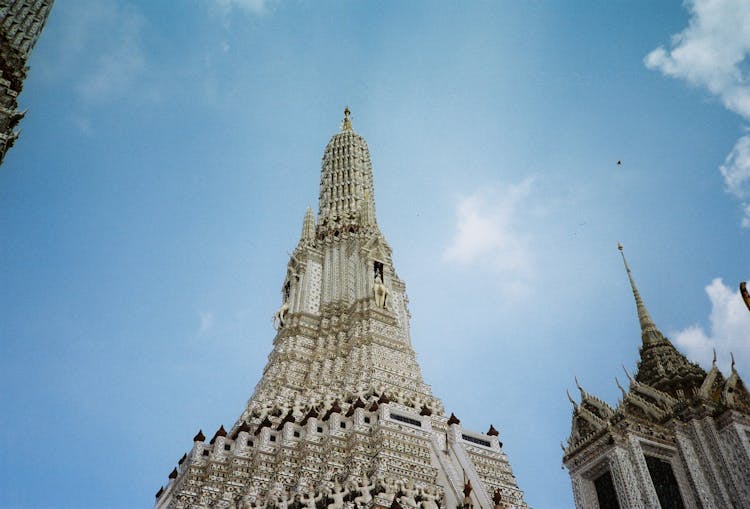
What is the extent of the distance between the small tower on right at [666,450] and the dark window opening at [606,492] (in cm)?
4

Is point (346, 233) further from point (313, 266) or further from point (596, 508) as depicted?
point (596, 508)

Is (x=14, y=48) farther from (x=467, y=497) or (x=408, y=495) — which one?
(x=467, y=497)

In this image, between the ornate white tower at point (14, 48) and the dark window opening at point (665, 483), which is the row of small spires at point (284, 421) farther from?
the dark window opening at point (665, 483)

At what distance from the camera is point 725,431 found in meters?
31.3

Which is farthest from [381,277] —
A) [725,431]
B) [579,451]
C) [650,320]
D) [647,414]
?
[650,320]

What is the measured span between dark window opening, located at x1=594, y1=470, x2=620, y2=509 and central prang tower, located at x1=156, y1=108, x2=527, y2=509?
9.72m

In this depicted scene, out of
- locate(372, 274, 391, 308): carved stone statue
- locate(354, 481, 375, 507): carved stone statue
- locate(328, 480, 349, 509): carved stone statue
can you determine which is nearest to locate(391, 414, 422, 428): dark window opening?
locate(354, 481, 375, 507): carved stone statue

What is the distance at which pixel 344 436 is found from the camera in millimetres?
20359

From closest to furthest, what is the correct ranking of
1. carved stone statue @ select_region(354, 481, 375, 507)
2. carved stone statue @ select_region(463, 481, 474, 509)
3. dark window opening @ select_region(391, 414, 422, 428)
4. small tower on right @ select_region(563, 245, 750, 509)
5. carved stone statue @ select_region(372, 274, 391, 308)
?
carved stone statue @ select_region(354, 481, 375, 507) < carved stone statue @ select_region(463, 481, 474, 509) < dark window opening @ select_region(391, 414, 422, 428) < small tower on right @ select_region(563, 245, 750, 509) < carved stone statue @ select_region(372, 274, 391, 308)

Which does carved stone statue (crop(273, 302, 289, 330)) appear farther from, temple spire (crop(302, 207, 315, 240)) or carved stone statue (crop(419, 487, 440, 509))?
carved stone statue (crop(419, 487, 440, 509))

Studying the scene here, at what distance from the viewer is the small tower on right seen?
28.8 metres

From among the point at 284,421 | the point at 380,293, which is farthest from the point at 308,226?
the point at 284,421

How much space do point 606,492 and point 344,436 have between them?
50.4 ft

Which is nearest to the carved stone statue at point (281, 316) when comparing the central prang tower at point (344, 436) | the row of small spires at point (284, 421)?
the central prang tower at point (344, 436)
